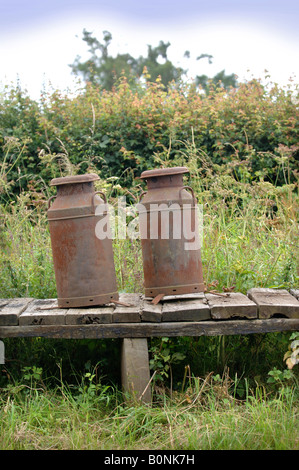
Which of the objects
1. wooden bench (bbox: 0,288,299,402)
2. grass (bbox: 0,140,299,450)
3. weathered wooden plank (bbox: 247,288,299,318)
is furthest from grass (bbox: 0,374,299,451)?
weathered wooden plank (bbox: 247,288,299,318)

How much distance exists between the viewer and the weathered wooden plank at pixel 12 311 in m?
3.36

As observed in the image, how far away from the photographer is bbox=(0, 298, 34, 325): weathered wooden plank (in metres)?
3.36

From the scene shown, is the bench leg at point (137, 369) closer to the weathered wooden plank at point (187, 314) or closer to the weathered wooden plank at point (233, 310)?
the weathered wooden plank at point (187, 314)

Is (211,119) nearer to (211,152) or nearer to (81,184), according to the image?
(211,152)

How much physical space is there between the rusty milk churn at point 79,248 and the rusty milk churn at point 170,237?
293 mm

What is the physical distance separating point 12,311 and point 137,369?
0.91 metres

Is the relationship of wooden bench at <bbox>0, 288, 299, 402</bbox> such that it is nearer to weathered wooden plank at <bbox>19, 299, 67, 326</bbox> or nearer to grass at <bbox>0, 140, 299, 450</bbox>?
weathered wooden plank at <bbox>19, 299, 67, 326</bbox>

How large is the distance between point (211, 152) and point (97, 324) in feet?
15.6

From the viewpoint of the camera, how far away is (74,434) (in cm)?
286

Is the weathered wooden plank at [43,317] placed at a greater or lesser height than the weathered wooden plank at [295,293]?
lesser

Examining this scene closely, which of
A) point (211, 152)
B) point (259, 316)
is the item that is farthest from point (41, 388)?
point (211, 152)

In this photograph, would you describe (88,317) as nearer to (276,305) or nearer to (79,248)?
(79,248)

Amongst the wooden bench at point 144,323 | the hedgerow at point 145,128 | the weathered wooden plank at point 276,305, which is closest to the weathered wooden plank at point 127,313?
the wooden bench at point 144,323
